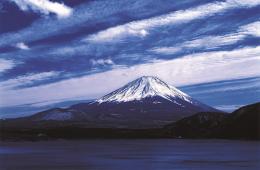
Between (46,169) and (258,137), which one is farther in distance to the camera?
(258,137)

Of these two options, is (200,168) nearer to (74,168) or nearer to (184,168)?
(184,168)

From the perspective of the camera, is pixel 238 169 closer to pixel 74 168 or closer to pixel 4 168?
pixel 74 168

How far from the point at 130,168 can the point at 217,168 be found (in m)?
12.8

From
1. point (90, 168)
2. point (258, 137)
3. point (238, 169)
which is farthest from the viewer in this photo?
point (258, 137)

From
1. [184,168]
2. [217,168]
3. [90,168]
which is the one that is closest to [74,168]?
[90,168]

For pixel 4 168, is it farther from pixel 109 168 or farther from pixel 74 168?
pixel 109 168

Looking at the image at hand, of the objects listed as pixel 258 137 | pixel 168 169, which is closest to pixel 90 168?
pixel 168 169

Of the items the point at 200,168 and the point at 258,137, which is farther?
the point at 258,137

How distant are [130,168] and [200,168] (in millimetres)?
10325

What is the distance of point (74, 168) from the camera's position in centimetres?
6888

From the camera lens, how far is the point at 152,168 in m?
67.7

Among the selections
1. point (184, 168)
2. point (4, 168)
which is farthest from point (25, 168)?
point (184, 168)

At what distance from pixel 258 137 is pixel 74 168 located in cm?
14584

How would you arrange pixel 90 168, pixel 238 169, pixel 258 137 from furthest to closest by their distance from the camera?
1. pixel 258 137
2. pixel 90 168
3. pixel 238 169
